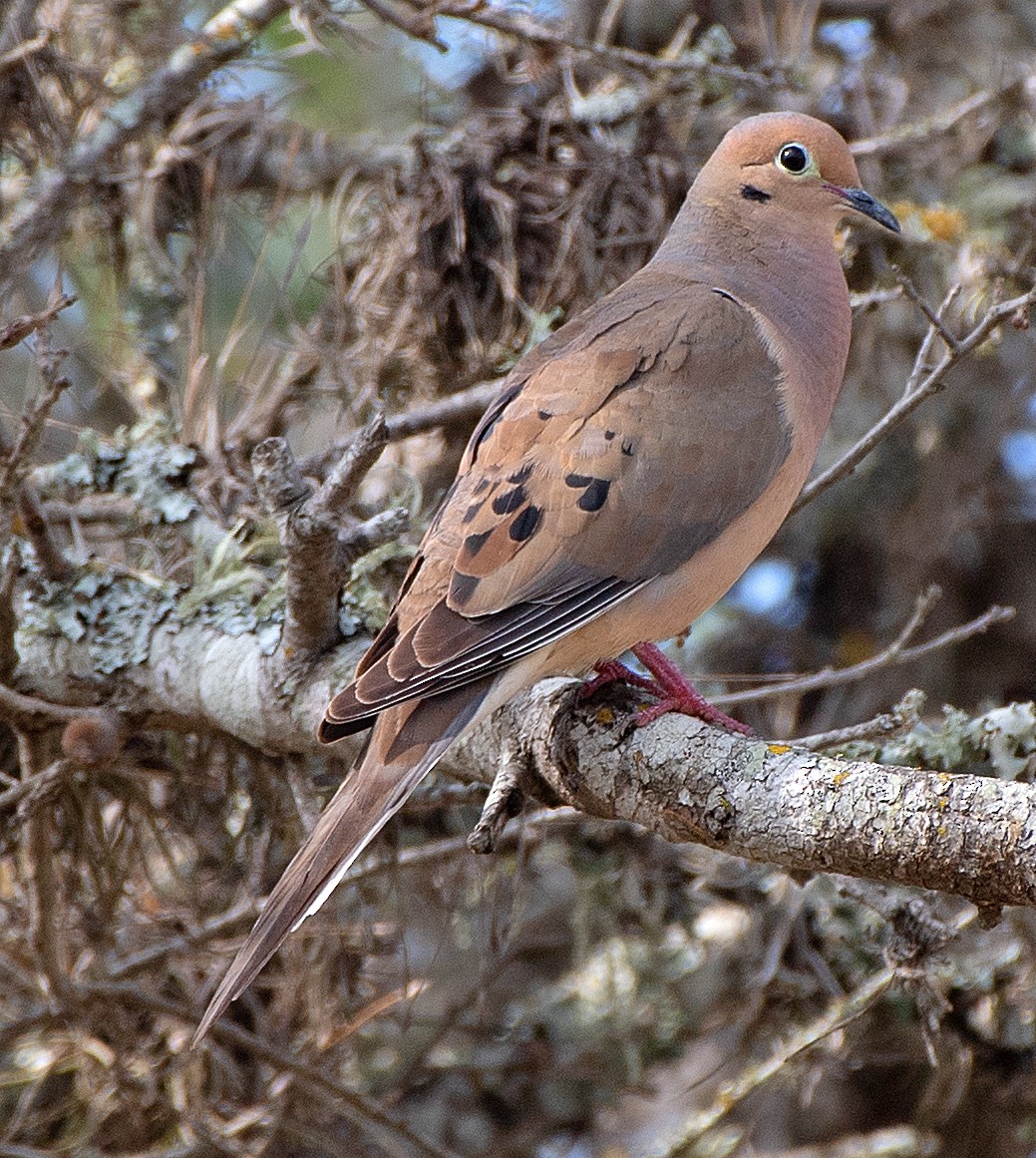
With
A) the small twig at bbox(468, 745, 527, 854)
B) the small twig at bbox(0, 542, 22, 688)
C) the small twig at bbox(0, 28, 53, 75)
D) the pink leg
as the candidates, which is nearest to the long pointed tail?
the small twig at bbox(468, 745, 527, 854)

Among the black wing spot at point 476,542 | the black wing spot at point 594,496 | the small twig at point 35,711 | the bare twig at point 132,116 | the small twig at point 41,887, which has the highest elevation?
the bare twig at point 132,116

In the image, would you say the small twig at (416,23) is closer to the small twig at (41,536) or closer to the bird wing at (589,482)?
the bird wing at (589,482)

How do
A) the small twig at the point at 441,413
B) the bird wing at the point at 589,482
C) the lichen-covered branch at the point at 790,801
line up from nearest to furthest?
the lichen-covered branch at the point at 790,801 < the bird wing at the point at 589,482 < the small twig at the point at 441,413

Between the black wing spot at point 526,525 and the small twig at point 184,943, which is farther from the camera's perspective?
the small twig at point 184,943

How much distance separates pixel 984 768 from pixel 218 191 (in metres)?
2.72

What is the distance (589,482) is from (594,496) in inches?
1.2

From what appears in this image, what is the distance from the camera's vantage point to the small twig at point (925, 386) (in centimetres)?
242

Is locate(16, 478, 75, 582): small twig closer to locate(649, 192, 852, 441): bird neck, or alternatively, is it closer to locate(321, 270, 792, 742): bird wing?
locate(321, 270, 792, 742): bird wing

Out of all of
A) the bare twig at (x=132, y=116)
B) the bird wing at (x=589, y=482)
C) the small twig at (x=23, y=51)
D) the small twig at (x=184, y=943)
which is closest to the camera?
the bird wing at (x=589, y=482)

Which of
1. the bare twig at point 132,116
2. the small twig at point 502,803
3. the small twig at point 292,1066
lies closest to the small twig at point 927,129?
the bare twig at point 132,116

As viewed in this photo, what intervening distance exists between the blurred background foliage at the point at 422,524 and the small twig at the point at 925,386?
0.43m

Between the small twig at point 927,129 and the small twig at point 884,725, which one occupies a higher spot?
the small twig at point 927,129

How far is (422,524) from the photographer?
339 cm

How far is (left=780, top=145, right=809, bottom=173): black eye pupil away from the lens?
338 cm
